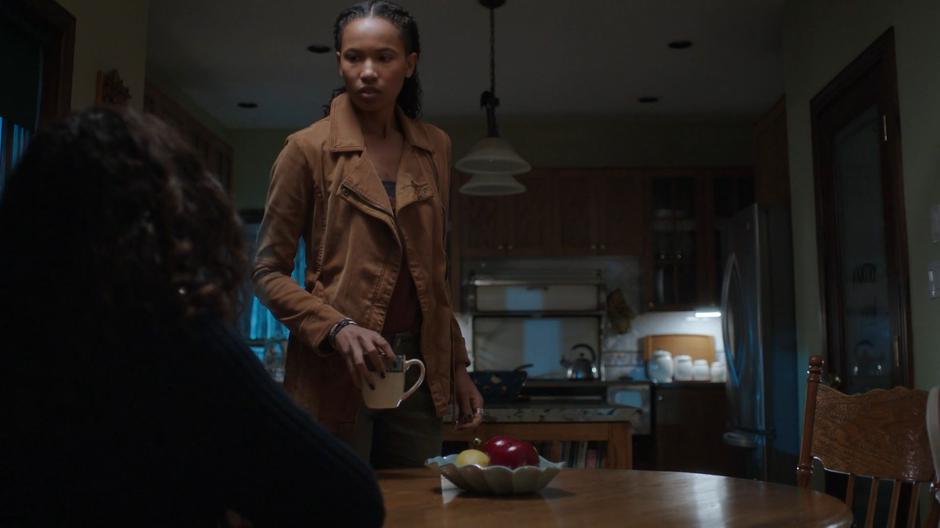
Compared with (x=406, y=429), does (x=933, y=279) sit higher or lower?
higher

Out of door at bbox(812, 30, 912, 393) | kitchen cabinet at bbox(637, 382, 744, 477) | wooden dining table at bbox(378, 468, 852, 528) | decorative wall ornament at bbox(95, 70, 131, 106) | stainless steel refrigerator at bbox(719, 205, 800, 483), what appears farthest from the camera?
kitchen cabinet at bbox(637, 382, 744, 477)

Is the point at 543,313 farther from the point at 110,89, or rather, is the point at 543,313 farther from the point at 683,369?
the point at 110,89

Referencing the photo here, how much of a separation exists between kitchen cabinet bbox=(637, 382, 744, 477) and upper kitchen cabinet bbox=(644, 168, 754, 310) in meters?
0.68

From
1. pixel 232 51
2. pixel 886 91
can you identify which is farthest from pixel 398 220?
pixel 232 51

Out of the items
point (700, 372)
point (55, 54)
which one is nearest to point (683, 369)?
point (700, 372)

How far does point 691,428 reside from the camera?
18.2ft

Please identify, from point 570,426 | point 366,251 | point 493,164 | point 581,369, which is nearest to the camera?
point 366,251

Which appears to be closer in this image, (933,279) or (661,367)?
(933,279)

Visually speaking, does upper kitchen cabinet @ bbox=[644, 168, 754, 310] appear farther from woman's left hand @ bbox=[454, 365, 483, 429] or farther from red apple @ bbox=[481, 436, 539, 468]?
red apple @ bbox=[481, 436, 539, 468]

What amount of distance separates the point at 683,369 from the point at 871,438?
446 centimetres

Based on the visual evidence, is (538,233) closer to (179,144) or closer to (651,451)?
(651,451)

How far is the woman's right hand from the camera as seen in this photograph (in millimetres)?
1305

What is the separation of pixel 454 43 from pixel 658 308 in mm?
2373

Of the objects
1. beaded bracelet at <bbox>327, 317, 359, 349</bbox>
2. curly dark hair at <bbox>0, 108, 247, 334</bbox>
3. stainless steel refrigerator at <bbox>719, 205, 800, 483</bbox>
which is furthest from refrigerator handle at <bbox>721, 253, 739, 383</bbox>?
curly dark hair at <bbox>0, 108, 247, 334</bbox>
